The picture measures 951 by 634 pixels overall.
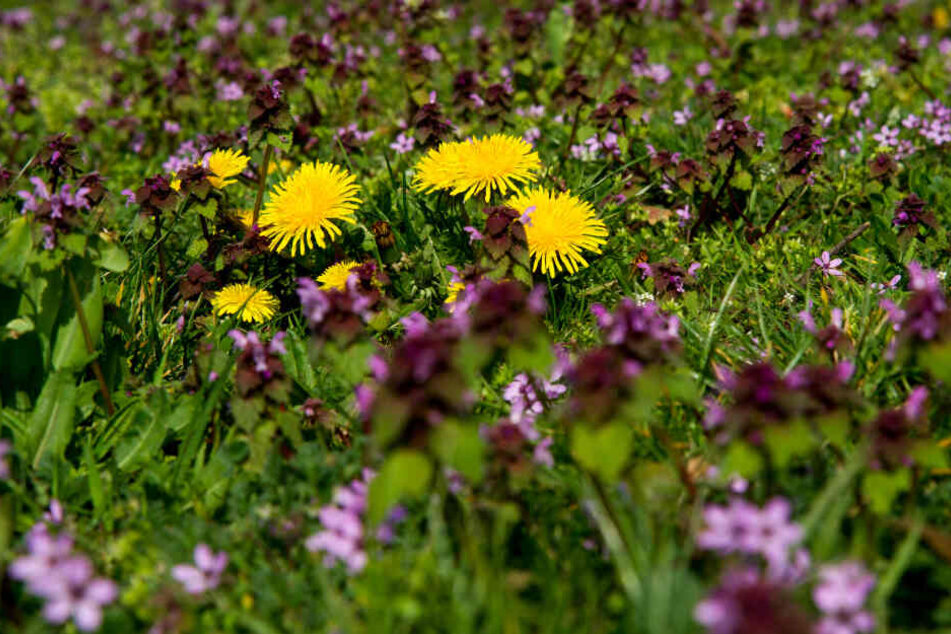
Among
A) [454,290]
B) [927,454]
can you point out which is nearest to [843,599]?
Answer: [927,454]

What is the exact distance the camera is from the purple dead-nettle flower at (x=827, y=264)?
308cm

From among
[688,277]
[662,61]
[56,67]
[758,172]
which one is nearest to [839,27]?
[662,61]

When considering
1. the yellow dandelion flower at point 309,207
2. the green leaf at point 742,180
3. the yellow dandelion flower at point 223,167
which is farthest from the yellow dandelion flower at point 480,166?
the green leaf at point 742,180

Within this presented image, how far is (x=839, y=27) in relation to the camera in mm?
6066

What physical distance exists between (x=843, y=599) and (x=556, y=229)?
1.66m

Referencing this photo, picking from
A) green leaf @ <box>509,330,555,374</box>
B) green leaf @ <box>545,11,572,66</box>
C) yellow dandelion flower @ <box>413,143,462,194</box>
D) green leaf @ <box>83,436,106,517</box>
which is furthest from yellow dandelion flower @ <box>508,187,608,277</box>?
green leaf @ <box>545,11,572,66</box>

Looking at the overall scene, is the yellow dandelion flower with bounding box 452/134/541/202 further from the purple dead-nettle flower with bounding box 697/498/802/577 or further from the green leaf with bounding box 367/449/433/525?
the purple dead-nettle flower with bounding box 697/498/802/577

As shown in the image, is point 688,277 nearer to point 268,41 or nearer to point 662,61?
point 662,61

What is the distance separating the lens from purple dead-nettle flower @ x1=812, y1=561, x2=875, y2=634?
151 centimetres

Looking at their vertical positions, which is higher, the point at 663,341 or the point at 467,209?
the point at 467,209

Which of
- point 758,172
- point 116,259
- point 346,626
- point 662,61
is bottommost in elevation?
point 346,626

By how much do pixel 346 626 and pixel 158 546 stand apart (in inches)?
23.3

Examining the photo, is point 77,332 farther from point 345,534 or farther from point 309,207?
point 345,534

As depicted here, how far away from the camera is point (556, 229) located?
2.94 meters
